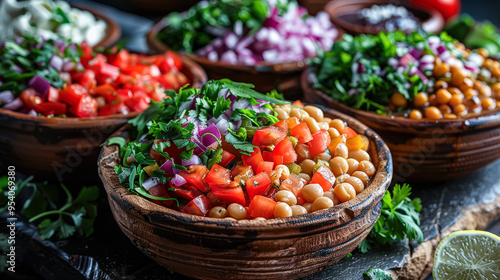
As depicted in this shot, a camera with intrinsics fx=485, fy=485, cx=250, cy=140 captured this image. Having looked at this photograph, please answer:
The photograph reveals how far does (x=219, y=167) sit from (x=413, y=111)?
105cm

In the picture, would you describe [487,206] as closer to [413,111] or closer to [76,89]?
[413,111]

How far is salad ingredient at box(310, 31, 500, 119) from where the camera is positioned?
7.45ft

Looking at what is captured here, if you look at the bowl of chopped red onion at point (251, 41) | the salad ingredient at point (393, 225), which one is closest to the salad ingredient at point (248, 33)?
the bowl of chopped red onion at point (251, 41)

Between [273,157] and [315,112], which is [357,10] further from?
[273,157]

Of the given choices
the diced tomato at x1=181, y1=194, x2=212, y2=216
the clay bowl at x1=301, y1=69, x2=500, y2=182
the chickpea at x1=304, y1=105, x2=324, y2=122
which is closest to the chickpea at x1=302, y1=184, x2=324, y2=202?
the diced tomato at x1=181, y1=194, x2=212, y2=216

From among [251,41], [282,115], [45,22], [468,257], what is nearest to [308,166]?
[282,115]

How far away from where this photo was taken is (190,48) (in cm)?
326

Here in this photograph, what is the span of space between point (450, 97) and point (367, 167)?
76cm

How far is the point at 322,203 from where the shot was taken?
1543 millimetres

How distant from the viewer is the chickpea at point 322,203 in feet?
5.05

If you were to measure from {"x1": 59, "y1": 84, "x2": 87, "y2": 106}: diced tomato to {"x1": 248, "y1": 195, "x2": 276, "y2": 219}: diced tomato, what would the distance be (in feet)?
3.58

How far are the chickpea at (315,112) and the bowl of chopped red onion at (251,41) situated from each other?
3.02 ft

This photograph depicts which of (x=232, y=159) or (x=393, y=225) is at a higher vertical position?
(x=232, y=159)

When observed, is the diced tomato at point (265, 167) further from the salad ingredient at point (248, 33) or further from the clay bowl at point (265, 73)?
the salad ingredient at point (248, 33)
